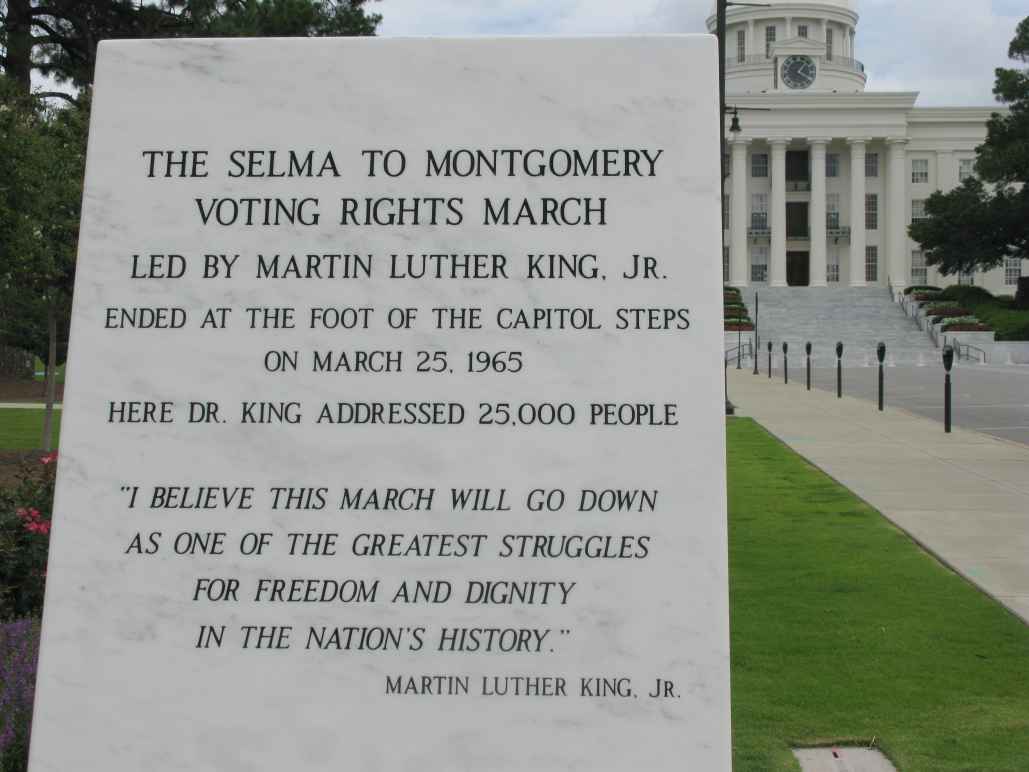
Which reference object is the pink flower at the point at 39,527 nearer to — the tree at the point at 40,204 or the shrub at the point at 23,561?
the shrub at the point at 23,561

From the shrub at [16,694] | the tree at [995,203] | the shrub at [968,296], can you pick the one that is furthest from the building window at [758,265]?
the shrub at [16,694]

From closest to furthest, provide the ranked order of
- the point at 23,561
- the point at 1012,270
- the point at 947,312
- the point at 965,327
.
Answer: the point at 23,561 < the point at 965,327 < the point at 947,312 < the point at 1012,270

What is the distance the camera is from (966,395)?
25922 mm

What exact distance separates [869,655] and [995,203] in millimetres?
63809

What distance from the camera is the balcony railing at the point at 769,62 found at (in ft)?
336

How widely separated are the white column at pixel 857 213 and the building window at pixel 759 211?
253 inches

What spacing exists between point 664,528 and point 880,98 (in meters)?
94.1

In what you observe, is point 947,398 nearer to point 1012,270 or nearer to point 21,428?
point 21,428

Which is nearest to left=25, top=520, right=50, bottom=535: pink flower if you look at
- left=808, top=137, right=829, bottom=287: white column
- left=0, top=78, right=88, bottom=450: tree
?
left=0, top=78, right=88, bottom=450: tree

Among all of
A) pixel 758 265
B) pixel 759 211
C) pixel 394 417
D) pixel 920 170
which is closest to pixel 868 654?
pixel 394 417

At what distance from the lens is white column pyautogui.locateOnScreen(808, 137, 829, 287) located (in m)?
90.2

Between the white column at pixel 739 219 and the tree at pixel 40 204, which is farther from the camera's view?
the white column at pixel 739 219

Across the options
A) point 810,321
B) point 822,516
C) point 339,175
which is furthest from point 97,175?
point 810,321

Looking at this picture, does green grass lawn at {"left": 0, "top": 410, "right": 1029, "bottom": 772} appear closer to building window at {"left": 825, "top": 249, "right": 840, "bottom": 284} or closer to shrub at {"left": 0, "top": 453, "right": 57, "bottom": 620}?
shrub at {"left": 0, "top": 453, "right": 57, "bottom": 620}
